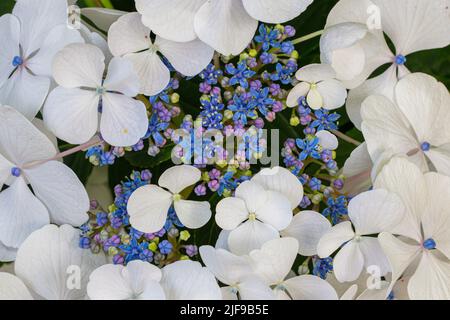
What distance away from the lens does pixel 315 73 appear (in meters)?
0.67

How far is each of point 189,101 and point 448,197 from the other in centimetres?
30

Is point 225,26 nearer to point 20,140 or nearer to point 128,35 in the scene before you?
point 128,35

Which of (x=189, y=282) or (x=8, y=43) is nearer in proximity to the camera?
(x=189, y=282)

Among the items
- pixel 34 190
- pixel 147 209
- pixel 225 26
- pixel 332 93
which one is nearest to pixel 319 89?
pixel 332 93

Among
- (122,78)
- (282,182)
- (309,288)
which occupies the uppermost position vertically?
(122,78)

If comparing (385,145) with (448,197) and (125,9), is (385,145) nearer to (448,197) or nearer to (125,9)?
(448,197)

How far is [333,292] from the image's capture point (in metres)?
0.62

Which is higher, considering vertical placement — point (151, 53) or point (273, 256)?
point (151, 53)

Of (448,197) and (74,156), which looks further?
(74,156)

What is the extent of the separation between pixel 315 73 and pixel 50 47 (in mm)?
281

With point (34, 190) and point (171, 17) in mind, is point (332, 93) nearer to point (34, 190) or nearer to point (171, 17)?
point (171, 17)
